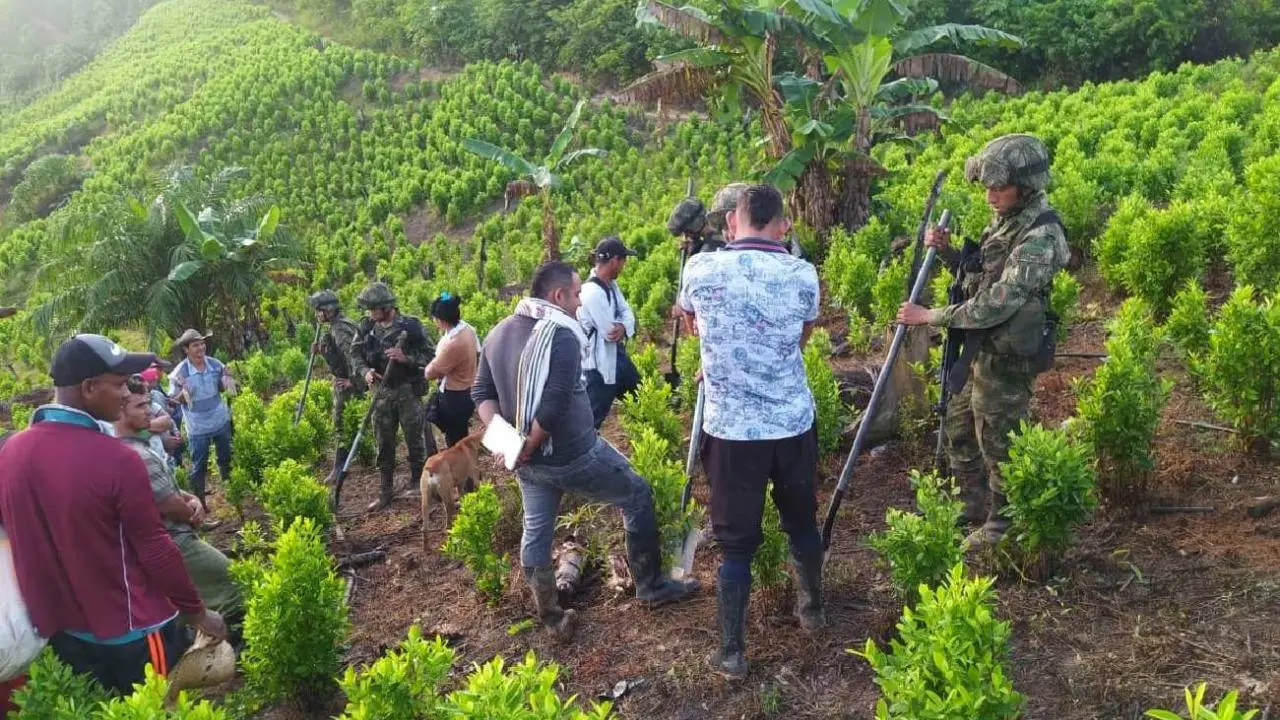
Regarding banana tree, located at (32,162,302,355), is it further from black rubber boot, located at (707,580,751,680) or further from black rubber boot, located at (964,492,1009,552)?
black rubber boot, located at (964,492,1009,552)

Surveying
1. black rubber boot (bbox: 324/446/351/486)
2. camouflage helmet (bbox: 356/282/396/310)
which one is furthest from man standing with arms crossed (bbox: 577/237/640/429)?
black rubber boot (bbox: 324/446/351/486)

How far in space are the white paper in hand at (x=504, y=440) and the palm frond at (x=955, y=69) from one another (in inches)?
354

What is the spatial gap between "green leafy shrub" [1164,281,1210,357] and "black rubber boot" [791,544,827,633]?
11.0ft

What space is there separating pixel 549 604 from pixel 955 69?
9348 millimetres

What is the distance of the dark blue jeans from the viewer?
25.6 ft

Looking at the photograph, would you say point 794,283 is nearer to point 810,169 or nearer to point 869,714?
point 869,714

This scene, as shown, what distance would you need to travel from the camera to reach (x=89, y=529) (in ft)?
10.2

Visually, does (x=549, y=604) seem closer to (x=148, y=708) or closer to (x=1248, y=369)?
(x=148, y=708)

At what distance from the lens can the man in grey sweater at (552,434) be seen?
390cm

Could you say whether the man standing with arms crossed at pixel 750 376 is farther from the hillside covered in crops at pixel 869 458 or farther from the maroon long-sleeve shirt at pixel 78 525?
the maroon long-sleeve shirt at pixel 78 525

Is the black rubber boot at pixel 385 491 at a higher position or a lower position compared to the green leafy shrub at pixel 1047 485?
lower

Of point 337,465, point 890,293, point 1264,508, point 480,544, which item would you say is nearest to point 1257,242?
point 890,293

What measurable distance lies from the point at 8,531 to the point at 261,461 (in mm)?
5072

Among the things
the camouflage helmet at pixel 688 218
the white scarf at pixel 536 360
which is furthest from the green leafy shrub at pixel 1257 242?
the white scarf at pixel 536 360
